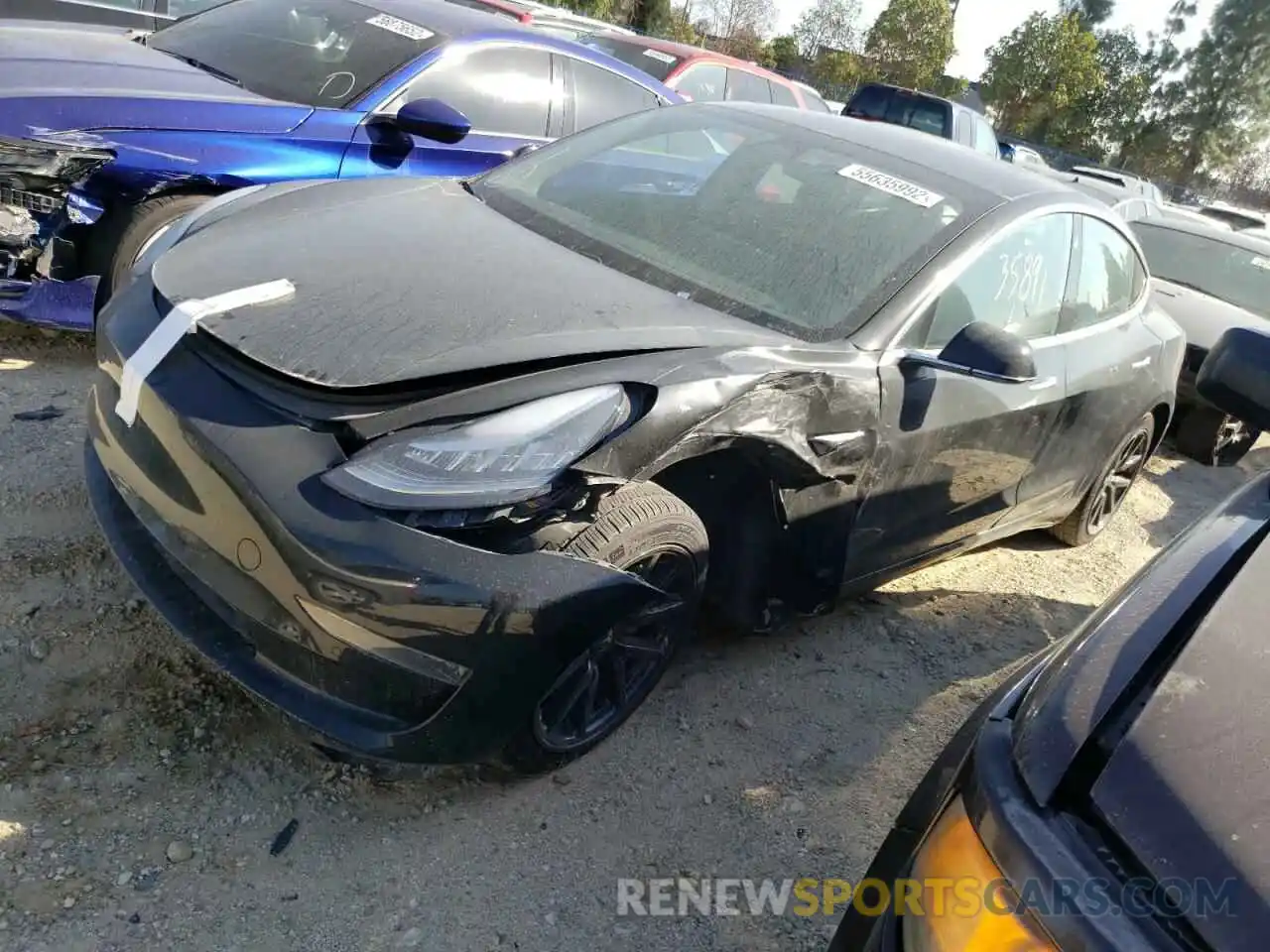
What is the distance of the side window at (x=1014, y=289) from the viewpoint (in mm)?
2838

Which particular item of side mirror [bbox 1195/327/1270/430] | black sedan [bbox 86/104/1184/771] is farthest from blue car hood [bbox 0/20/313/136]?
side mirror [bbox 1195/327/1270/430]

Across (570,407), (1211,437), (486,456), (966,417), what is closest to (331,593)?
(486,456)

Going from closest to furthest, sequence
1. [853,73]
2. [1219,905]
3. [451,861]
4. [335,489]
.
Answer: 1. [1219,905]
2. [335,489]
3. [451,861]
4. [853,73]

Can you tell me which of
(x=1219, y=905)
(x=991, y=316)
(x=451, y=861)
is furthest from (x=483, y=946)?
(x=991, y=316)

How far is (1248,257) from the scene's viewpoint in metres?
7.14

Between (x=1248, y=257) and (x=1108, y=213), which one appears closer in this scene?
(x=1108, y=213)

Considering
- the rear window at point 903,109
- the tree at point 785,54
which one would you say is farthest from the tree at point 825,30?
the rear window at point 903,109

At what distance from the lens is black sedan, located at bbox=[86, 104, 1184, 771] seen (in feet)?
6.49

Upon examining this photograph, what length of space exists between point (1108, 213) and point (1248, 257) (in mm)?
4280

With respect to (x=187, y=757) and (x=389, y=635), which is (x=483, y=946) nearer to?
(x=389, y=635)

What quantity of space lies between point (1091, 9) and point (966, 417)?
1783 inches

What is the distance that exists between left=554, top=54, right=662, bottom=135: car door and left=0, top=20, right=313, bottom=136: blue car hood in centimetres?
147

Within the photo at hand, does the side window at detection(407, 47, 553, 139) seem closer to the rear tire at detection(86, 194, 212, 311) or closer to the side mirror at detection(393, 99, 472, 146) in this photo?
the side mirror at detection(393, 99, 472, 146)

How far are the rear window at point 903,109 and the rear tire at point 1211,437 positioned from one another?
6.50m
